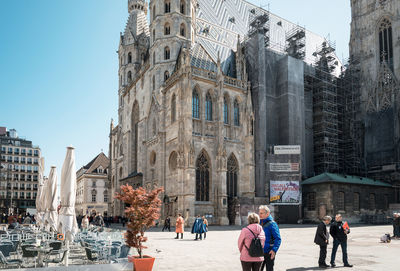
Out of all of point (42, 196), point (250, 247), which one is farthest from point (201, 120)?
point (250, 247)

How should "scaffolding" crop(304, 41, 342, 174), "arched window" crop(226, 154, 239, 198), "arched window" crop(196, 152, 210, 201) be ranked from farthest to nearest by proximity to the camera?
"scaffolding" crop(304, 41, 342, 174) → "arched window" crop(226, 154, 239, 198) → "arched window" crop(196, 152, 210, 201)

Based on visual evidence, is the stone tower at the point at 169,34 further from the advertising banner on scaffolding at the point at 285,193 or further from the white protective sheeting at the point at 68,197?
the white protective sheeting at the point at 68,197

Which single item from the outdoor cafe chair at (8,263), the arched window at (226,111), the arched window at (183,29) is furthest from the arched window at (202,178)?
the outdoor cafe chair at (8,263)

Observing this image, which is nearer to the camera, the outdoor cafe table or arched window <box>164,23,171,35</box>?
the outdoor cafe table

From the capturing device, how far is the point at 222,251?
14.8 meters

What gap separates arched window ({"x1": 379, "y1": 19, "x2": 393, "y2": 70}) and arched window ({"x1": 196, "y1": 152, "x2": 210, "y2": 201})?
29.1m

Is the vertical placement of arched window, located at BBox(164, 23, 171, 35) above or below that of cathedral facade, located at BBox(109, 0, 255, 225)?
above

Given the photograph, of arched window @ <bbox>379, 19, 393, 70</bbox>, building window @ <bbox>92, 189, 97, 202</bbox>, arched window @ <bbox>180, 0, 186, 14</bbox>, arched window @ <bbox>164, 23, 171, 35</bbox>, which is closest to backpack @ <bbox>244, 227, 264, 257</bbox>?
arched window @ <bbox>164, 23, 171, 35</bbox>

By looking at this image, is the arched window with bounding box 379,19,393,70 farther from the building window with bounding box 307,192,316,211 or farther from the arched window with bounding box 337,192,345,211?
the building window with bounding box 307,192,316,211

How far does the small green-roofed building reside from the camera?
38000 millimetres

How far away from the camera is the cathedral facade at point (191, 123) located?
35.6 metres

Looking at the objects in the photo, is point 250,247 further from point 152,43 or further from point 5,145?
point 5,145

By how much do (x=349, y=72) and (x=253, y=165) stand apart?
71.6 feet

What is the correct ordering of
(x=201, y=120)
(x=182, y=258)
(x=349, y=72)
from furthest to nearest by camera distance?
(x=349, y=72) < (x=201, y=120) < (x=182, y=258)
